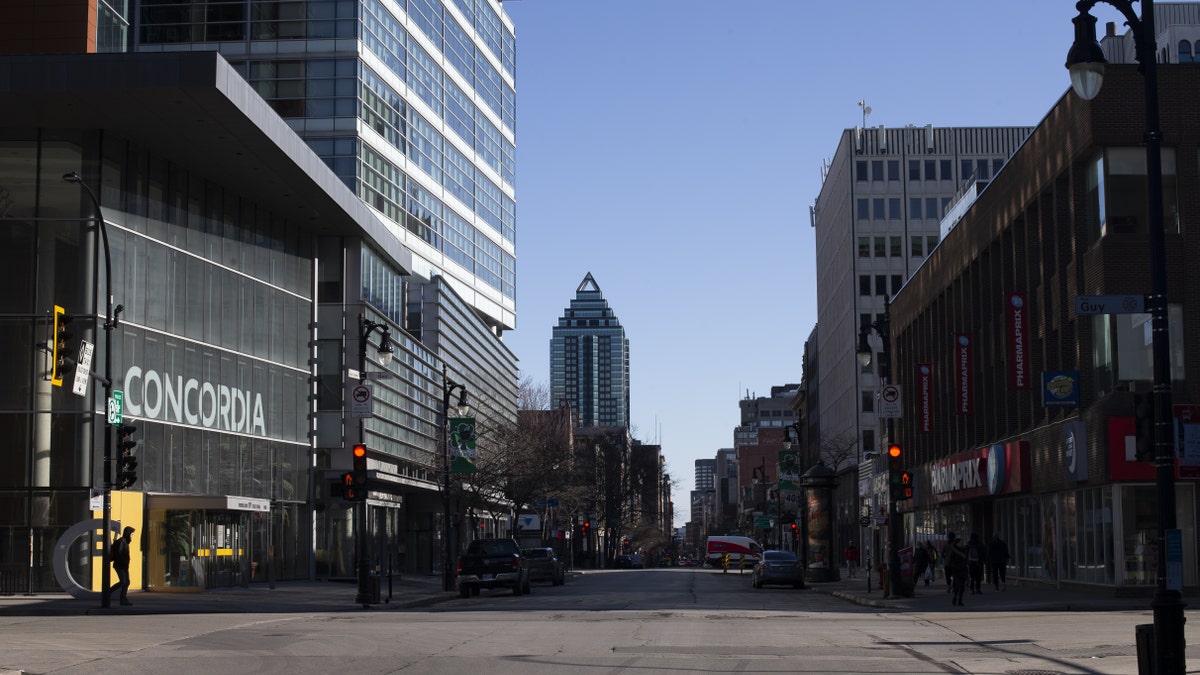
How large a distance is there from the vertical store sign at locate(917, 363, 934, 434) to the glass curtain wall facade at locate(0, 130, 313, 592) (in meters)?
24.6

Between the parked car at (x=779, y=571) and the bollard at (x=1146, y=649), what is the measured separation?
36.0m

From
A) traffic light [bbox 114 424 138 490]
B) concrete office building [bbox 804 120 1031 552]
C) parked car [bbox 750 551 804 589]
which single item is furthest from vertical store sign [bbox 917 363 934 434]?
concrete office building [bbox 804 120 1031 552]

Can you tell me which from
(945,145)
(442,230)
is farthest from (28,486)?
(945,145)

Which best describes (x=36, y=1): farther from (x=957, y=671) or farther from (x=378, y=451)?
(x=957, y=671)

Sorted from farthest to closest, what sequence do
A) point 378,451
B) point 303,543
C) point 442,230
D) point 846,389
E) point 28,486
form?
point 846,389, point 442,230, point 378,451, point 303,543, point 28,486

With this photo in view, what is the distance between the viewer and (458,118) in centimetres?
8881

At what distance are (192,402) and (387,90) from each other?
1341 inches

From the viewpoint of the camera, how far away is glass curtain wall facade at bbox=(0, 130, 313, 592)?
39.1m

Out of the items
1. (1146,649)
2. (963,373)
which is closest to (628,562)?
(963,373)

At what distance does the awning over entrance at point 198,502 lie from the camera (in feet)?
139

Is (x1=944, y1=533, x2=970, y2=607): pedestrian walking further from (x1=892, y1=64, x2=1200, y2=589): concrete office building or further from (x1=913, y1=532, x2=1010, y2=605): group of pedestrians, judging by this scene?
(x1=892, y1=64, x2=1200, y2=589): concrete office building

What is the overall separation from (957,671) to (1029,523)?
2760cm

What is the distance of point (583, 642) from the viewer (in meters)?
21.9

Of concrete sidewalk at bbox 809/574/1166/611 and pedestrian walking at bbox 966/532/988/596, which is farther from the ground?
pedestrian walking at bbox 966/532/988/596
